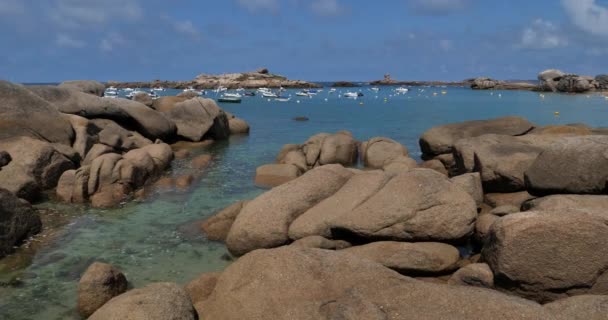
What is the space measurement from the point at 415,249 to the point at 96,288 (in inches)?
275

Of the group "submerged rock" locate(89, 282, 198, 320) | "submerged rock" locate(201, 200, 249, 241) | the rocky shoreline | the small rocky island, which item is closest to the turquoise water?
"submerged rock" locate(201, 200, 249, 241)

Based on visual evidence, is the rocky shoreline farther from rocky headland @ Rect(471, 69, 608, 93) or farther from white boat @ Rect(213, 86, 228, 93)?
rocky headland @ Rect(471, 69, 608, 93)

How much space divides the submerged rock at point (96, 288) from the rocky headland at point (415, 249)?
0.02 meters

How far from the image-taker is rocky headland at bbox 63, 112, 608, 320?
7.79 metres

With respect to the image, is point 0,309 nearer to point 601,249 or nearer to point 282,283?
point 282,283

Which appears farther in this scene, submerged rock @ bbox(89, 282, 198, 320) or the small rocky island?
the small rocky island

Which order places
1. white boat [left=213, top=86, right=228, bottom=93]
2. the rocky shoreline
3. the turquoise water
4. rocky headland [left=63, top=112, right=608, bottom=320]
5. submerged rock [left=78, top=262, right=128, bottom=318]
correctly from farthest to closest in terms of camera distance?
white boat [left=213, top=86, right=228, bottom=93] < the rocky shoreline < the turquoise water < submerged rock [left=78, top=262, right=128, bottom=318] < rocky headland [left=63, top=112, right=608, bottom=320]

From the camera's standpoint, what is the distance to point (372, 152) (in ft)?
85.7

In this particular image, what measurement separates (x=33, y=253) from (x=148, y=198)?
6071mm

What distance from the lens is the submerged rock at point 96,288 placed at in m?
10.1

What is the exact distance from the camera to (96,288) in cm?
1023

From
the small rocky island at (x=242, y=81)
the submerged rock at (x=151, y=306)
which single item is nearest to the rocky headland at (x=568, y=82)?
the small rocky island at (x=242, y=81)

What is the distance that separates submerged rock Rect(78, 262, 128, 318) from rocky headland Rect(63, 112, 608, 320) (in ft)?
0.07

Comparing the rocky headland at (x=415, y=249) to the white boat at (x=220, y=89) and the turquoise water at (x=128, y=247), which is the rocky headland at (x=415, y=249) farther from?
the white boat at (x=220, y=89)
